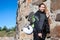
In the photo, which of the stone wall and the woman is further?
the stone wall

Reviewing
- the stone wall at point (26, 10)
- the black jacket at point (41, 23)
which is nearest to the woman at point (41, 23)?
the black jacket at point (41, 23)

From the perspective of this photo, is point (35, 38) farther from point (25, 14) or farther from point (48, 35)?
point (25, 14)

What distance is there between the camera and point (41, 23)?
14.7ft

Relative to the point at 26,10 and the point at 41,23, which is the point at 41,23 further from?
the point at 26,10

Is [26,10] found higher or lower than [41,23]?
higher

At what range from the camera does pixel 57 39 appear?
415 cm

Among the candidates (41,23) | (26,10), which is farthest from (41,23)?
(26,10)

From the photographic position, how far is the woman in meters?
4.46

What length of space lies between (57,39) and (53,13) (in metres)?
0.46

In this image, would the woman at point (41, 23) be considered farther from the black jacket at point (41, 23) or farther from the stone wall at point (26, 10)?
the stone wall at point (26, 10)

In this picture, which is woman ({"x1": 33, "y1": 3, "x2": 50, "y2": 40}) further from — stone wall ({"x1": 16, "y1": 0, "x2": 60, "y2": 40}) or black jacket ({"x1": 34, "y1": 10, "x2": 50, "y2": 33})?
stone wall ({"x1": 16, "y1": 0, "x2": 60, "y2": 40})

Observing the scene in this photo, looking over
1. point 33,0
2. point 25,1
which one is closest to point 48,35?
point 33,0

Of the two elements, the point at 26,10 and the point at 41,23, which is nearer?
the point at 41,23

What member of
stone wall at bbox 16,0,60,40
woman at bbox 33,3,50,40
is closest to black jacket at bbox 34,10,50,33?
woman at bbox 33,3,50,40
